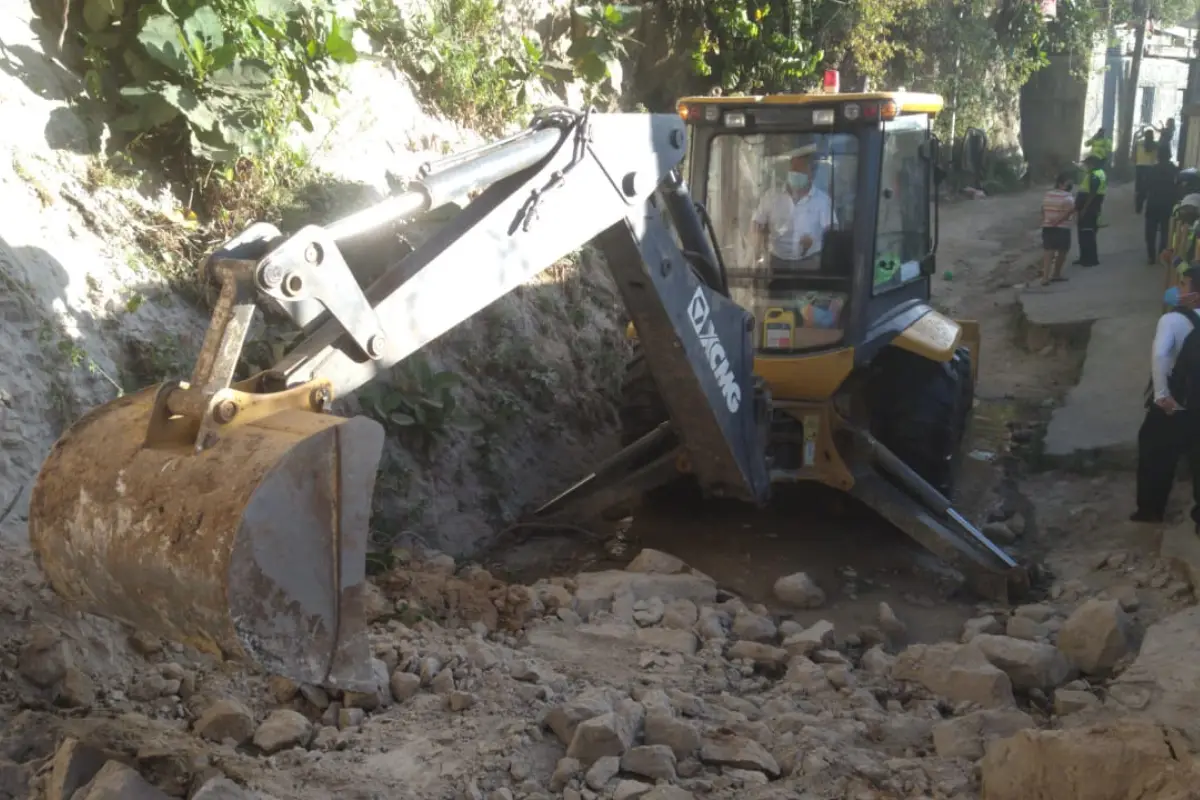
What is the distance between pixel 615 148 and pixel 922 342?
8.34 ft

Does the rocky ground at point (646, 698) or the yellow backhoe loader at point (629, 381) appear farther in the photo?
the rocky ground at point (646, 698)

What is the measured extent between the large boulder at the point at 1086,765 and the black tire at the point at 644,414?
324cm

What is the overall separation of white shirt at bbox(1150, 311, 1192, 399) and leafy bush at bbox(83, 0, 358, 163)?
4.72 m

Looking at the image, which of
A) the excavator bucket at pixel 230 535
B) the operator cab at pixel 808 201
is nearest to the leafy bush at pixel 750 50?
the operator cab at pixel 808 201

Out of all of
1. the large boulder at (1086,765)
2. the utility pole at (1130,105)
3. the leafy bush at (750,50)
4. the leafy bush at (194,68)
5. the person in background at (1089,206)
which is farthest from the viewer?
the utility pole at (1130,105)

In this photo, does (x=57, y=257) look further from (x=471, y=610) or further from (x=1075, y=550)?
(x=1075, y=550)

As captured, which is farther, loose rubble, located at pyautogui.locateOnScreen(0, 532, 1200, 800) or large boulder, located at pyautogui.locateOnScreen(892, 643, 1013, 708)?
large boulder, located at pyautogui.locateOnScreen(892, 643, 1013, 708)

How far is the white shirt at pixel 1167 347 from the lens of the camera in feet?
20.1

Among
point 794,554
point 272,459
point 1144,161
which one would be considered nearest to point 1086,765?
point 272,459

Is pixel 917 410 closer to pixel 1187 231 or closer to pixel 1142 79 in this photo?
pixel 1187 231

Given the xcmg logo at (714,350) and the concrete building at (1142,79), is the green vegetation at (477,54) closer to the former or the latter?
the xcmg logo at (714,350)

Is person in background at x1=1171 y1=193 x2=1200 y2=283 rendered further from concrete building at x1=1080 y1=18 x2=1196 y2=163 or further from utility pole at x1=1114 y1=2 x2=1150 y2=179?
utility pole at x1=1114 y1=2 x2=1150 y2=179

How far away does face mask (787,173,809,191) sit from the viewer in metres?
5.88

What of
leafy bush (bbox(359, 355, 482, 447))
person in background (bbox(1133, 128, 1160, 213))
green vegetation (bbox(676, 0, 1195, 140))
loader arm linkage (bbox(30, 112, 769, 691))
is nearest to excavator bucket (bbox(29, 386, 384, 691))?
loader arm linkage (bbox(30, 112, 769, 691))
